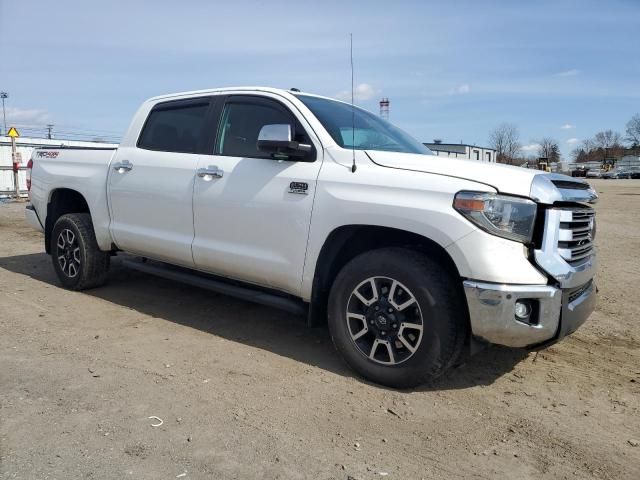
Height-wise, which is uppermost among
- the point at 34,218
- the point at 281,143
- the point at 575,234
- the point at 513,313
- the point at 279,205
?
the point at 281,143

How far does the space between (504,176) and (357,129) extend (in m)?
1.40

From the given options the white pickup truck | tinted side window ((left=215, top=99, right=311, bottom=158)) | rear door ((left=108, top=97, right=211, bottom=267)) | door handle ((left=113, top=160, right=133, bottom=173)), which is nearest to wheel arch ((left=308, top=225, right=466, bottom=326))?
the white pickup truck

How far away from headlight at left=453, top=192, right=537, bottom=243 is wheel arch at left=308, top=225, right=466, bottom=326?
39 cm

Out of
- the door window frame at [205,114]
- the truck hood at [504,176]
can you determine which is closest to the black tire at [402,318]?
the truck hood at [504,176]

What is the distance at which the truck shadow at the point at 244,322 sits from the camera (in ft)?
12.8

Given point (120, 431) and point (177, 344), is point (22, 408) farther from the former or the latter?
point (177, 344)

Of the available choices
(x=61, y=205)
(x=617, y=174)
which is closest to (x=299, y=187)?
(x=61, y=205)

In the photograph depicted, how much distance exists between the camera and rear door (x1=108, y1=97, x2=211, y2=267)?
464 cm

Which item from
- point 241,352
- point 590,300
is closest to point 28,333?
point 241,352

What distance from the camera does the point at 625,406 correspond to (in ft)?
11.0

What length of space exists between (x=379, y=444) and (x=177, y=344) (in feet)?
6.78

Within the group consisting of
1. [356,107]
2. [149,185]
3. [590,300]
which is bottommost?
[590,300]

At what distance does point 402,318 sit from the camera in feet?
11.3

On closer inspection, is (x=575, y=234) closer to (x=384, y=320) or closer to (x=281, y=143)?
(x=384, y=320)
